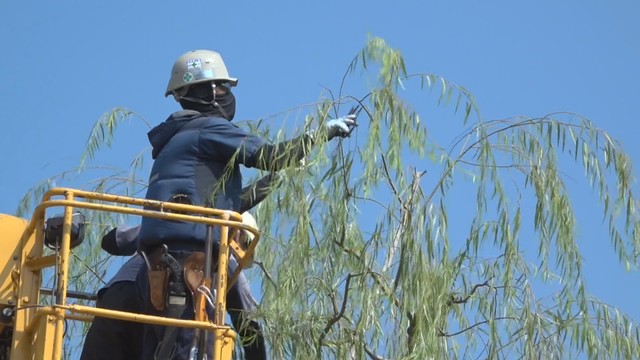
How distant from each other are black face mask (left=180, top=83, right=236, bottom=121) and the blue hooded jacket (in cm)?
19

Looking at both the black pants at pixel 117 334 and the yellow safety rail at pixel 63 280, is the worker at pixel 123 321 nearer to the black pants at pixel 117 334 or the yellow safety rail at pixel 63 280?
the black pants at pixel 117 334

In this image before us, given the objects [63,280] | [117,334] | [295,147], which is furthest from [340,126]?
[63,280]

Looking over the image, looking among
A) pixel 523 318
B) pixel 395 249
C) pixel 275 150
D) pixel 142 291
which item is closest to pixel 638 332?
pixel 523 318

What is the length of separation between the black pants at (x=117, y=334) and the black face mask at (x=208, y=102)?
3.62ft

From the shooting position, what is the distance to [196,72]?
8055 mm

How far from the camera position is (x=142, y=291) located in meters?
7.41

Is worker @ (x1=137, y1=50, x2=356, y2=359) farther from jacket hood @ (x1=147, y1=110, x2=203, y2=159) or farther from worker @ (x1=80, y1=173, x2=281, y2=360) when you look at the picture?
worker @ (x1=80, y1=173, x2=281, y2=360)

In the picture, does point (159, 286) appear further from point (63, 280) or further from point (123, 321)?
point (63, 280)

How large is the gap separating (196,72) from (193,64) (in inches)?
3.0

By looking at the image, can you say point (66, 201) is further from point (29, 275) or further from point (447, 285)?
point (447, 285)

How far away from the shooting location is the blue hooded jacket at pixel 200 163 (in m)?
7.46

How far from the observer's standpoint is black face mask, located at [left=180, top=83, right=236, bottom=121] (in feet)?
26.3

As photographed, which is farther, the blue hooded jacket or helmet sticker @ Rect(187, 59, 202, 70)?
helmet sticker @ Rect(187, 59, 202, 70)

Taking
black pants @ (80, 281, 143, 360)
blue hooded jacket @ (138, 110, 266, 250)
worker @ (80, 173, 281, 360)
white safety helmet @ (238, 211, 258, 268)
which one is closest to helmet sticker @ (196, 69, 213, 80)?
blue hooded jacket @ (138, 110, 266, 250)
